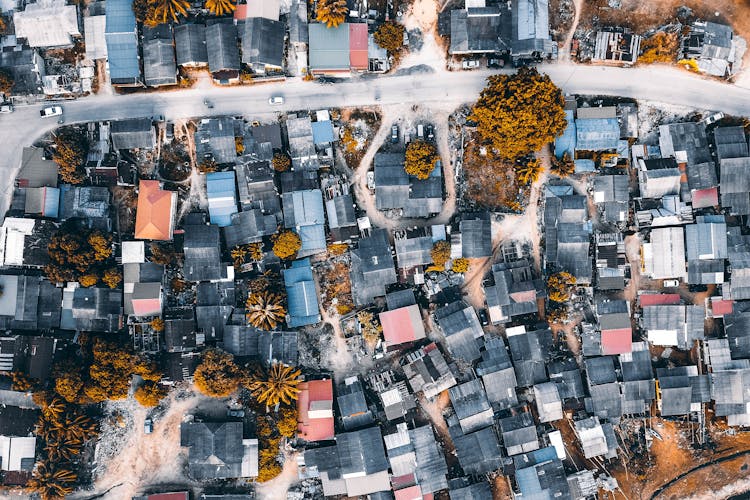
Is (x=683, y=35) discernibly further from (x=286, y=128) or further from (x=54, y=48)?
(x=54, y=48)

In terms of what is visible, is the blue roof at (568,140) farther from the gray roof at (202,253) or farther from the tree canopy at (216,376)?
the tree canopy at (216,376)

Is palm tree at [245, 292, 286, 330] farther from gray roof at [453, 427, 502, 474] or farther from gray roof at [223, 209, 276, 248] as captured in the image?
gray roof at [453, 427, 502, 474]

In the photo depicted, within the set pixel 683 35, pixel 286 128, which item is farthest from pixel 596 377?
pixel 286 128

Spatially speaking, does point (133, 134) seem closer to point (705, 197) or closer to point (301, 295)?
point (301, 295)

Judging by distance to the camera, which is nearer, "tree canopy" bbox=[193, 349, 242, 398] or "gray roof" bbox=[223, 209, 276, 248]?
"tree canopy" bbox=[193, 349, 242, 398]

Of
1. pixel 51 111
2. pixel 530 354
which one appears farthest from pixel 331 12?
pixel 530 354

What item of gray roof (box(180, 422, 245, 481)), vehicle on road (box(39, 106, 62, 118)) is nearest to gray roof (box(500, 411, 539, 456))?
gray roof (box(180, 422, 245, 481))
